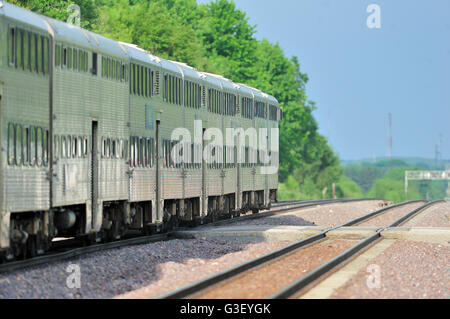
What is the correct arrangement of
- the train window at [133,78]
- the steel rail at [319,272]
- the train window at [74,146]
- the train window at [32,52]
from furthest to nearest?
the train window at [133,78]
the train window at [74,146]
the train window at [32,52]
the steel rail at [319,272]

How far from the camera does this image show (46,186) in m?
16.6

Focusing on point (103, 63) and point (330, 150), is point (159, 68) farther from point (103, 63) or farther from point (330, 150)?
point (330, 150)

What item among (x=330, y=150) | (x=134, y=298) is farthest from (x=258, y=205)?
(x=330, y=150)

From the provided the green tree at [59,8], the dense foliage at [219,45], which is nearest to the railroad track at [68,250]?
the green tree at [59,8]

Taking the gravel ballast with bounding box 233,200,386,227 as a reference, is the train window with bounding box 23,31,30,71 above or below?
above

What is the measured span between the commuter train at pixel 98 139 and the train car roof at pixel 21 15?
0.03 meters

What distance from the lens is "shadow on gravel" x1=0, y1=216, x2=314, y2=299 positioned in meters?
13.9

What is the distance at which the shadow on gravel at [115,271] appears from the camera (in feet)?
45.5

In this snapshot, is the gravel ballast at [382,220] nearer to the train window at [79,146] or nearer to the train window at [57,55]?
the train window at [79,146]

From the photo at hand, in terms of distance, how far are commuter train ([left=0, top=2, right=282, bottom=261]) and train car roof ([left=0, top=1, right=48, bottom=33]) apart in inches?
1.2

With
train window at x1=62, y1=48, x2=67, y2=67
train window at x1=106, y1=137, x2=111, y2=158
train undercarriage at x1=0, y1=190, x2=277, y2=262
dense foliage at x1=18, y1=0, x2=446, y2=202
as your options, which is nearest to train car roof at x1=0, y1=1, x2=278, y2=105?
train window at x1=62, y1=48, x2=67, y2=67

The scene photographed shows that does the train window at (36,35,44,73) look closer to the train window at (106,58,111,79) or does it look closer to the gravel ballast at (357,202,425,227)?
the train window at (106,58,111,79)

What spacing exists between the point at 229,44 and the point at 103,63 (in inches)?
2454

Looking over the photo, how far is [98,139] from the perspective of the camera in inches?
775
